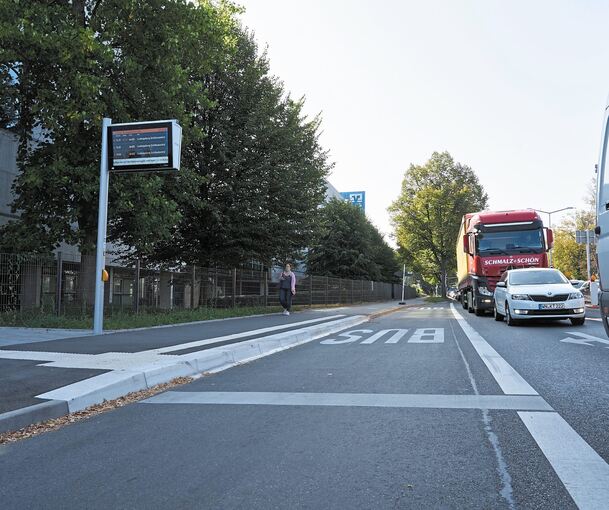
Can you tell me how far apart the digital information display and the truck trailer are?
12.3 m

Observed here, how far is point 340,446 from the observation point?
3836mm

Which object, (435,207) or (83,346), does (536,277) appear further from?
(435,207)

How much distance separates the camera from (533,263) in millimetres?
18453

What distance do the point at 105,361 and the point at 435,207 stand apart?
184 ft

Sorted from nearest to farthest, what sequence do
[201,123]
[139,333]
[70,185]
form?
[139,333], [70,185], [201,123]

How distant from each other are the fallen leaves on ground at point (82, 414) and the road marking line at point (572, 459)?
3986 mm

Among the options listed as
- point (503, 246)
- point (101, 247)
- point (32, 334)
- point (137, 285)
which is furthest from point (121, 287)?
point (503, 246)

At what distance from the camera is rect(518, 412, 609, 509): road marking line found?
9.40 ft

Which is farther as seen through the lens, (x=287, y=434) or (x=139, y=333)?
(x=139, y=333)

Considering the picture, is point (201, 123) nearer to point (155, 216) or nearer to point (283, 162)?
point (283, 162)

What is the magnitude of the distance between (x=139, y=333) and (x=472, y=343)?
6.98 meters

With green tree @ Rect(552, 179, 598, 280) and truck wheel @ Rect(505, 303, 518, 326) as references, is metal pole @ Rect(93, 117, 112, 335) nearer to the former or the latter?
truck wheel @ Rect(505, 303, 518, 326)

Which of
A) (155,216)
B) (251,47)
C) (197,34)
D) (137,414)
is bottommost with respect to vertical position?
(137,414)

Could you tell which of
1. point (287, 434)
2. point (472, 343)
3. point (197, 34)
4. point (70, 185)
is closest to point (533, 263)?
point (472, 343)
